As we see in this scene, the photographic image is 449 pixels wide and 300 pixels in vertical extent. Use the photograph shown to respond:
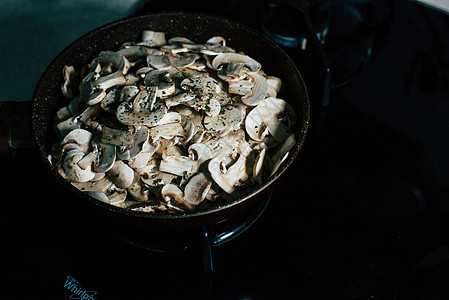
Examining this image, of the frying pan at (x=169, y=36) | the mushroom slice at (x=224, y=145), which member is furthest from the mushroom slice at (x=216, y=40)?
the mushroom slice at (x=224, y=145)

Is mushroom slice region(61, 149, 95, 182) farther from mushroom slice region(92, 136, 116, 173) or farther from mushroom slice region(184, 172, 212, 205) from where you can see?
mushroom slice region(184, 172, 212, 205)

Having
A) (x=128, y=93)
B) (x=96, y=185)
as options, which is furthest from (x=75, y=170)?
(x=128, y=93)

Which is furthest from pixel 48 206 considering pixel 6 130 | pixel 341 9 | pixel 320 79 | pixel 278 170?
pixel 341 9

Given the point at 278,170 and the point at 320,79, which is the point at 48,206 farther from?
the point at 320,79

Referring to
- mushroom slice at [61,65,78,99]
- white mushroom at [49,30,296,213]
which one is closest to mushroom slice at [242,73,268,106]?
white mushroom at [49,30,296,213]

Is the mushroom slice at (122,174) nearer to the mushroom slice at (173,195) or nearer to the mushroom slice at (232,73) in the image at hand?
the mushroom slice at (173,195)

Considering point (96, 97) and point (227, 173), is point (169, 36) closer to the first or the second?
point (96, 97)
